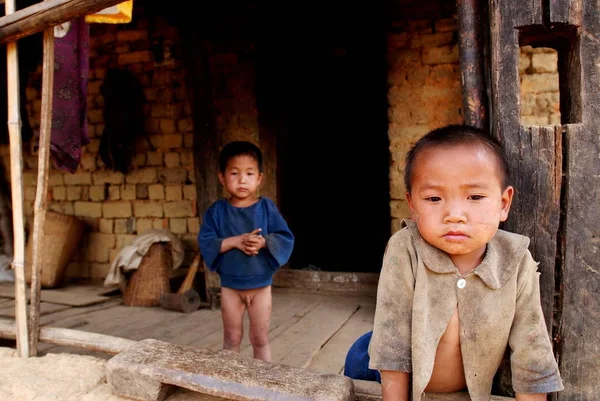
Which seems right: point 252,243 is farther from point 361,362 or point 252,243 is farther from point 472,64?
point 472,64

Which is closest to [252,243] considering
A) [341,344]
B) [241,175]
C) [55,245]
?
[241,175]

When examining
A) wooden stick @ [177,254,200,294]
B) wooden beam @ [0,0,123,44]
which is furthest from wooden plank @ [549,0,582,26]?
wooden stick @ [177,254,200,294]

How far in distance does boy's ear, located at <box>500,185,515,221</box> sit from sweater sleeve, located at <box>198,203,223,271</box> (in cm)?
173

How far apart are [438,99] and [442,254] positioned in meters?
3.01

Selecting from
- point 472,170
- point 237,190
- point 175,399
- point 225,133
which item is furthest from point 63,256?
point 472,170

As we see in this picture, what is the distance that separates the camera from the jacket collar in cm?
141

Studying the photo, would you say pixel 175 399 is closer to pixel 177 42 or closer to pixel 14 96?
pixel 14 96

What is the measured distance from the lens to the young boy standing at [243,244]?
2781 mm

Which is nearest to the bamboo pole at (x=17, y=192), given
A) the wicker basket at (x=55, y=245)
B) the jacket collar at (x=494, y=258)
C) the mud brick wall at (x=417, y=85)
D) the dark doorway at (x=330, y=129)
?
the jacket collar at (x=494, y=258)

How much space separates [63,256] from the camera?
5.33 meters

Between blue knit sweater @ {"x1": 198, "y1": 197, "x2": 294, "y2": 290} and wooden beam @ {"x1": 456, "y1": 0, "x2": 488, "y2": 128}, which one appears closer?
wooden beam @ {"x1": 456, "y1": 0, "x2": 488, "y2": 128}

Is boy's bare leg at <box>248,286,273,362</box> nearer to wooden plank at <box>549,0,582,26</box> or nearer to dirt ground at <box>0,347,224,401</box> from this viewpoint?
dirt ground at <box>0,347,224,401</box>

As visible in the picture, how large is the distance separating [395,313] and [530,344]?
15.0 inches

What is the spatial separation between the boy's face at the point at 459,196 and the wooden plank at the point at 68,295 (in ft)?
13.4
